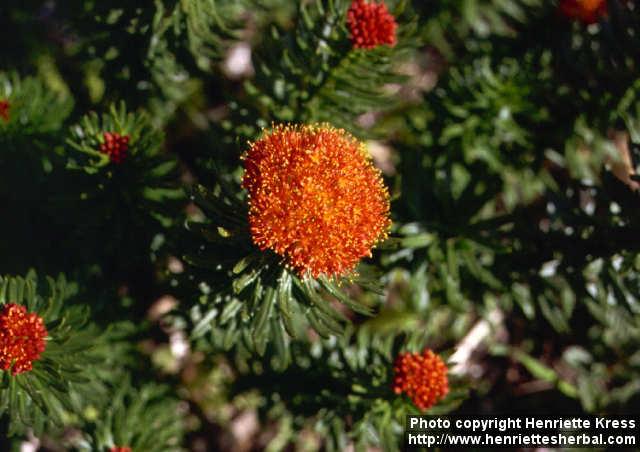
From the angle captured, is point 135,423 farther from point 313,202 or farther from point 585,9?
point 585,9

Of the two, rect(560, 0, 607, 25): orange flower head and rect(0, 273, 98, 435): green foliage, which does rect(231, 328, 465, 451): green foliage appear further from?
rect(560, 0, 607, 25): orange flower head

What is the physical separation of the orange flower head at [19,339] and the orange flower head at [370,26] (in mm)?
2384

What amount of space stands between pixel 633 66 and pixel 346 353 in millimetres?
3021

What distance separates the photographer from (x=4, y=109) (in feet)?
12.5

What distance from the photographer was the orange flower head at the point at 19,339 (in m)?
2.95

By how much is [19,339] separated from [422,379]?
2.27 meters

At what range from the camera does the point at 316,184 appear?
2594 mm

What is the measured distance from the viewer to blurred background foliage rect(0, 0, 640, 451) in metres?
3.72

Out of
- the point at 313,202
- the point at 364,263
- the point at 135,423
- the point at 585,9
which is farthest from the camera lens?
the point at 585,9

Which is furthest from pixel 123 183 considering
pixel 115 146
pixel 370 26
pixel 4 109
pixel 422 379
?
pixel 422 379

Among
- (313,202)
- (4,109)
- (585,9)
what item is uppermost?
(585,9)

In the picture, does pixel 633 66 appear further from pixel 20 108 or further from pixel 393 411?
pixel 20 108

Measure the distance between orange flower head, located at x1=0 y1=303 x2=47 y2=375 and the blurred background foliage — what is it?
0.29m

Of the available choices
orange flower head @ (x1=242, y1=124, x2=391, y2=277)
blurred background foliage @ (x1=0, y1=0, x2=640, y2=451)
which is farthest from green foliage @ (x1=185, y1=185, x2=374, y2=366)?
orange flower head @ (x1=242, y1=124, x2=391, y2=277)
